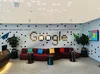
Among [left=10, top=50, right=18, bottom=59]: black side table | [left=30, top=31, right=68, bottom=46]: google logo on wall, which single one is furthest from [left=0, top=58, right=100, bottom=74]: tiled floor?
[left=30, top=31, right=68, bottom=46]: google logo on wall

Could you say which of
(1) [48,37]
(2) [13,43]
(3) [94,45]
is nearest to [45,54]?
(1) [48,37]

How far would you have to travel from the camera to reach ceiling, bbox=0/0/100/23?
641 cm

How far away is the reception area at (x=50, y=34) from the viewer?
6297 mm

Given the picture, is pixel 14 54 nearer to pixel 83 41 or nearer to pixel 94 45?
pixel 83 41

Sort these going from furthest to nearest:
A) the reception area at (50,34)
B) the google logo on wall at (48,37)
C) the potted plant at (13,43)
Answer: the google logo on wall at (48,37), the potted plant at (13,43), the reception area at (50,34)

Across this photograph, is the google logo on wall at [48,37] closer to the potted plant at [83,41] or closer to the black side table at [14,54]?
the potted plant at [83,41]

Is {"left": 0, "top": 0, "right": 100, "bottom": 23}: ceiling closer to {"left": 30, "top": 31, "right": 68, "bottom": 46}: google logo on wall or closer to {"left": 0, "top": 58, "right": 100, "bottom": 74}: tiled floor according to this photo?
{"left": 30, "top": 31, "right": 68, "bottom": 46}: google logo on wall

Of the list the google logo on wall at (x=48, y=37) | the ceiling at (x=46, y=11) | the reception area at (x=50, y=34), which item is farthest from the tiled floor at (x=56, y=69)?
the google logo on wall at (x=48, y=37)

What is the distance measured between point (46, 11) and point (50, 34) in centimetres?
210

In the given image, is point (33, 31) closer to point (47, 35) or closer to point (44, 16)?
point (47, 35)

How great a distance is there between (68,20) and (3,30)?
14.2ft

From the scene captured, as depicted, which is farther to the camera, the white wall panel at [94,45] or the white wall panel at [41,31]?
the white wall panel at [41,31]

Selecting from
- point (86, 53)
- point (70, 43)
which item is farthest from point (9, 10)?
point (86, 53)

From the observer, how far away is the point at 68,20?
7.08m
